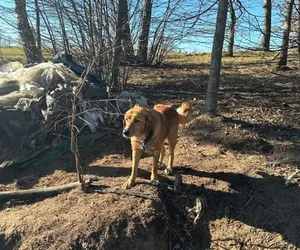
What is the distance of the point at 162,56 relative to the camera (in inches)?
451

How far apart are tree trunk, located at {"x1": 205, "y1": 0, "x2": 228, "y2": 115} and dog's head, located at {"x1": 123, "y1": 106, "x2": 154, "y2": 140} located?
2.31 meters

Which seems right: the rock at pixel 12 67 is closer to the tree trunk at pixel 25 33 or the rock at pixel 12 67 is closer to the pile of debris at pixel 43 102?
the pile of debris at pixel 43 102

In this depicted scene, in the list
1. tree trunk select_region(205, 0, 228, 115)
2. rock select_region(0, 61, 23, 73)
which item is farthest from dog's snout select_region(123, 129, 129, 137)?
rock select_region(0, 61, 23, 73)

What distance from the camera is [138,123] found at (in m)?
4.41

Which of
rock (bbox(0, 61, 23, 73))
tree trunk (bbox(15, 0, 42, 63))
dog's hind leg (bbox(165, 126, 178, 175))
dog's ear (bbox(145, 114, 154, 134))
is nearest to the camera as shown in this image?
dog's ear (bbox(145, 114, 154, 134))

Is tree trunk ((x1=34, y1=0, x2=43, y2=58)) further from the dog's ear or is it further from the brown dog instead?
the dog's ear

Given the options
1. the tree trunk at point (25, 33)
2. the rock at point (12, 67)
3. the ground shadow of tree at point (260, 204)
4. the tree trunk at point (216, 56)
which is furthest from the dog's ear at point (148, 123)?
the tree trunk at point (25, 33)

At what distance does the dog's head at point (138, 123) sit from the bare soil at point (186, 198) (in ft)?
2.36

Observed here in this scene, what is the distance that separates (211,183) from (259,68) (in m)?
6.57

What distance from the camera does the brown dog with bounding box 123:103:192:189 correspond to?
4.41 meters

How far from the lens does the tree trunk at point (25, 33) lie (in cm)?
836

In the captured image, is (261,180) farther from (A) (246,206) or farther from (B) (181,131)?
(B) (181,131)

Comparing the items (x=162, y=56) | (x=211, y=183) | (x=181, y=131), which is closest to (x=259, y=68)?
(x=162, y=56)

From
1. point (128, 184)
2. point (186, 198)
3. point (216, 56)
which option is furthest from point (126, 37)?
point (186, 198)
